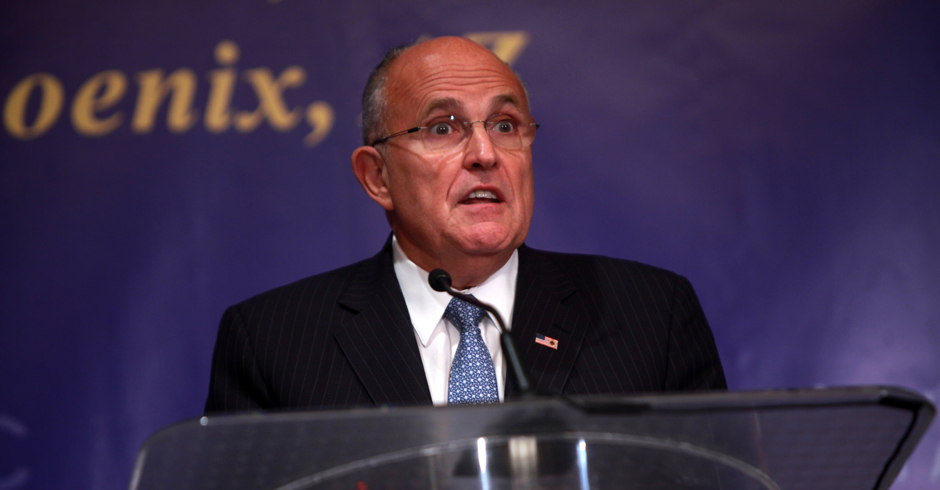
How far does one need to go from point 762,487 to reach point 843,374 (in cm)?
152

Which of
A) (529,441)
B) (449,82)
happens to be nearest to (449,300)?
(449,82)

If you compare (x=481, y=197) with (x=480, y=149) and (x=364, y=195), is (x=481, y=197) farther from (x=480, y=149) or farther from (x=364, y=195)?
(x=364, y=195)

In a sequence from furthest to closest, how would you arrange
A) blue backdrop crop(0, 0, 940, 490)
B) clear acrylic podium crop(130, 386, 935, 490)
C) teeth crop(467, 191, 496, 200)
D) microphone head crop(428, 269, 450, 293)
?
blue backdrop crop(0, 0, 940, 490) < teeth crop(467, 191, 496, 200) < microphone head crop(428, 269, 450, 293) < clear acrylic podium crop(130, 386, 935, 490)

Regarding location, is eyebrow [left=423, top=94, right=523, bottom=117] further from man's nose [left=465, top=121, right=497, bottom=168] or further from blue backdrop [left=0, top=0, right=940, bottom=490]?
blue backdrop [left=0, top=0, right=940, bottom=490]

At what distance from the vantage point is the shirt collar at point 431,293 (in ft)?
5.13

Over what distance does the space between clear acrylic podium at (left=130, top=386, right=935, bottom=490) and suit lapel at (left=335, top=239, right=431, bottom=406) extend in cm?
74

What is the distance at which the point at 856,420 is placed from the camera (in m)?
0.68

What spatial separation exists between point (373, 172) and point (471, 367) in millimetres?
508

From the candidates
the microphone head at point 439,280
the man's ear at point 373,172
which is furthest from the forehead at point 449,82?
the microphone head at point 439,280

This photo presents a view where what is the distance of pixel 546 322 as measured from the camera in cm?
155

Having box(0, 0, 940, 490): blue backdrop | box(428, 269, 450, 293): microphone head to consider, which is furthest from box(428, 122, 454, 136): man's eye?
box(0, 0, 940, 490): blue backdrop

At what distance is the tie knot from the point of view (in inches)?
59.5

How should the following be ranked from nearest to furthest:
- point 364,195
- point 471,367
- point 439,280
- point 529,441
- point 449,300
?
point 529,441, point 439,280, point 471,367, point 449,300, point 364,195

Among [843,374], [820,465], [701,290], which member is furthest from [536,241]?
[820,465]
